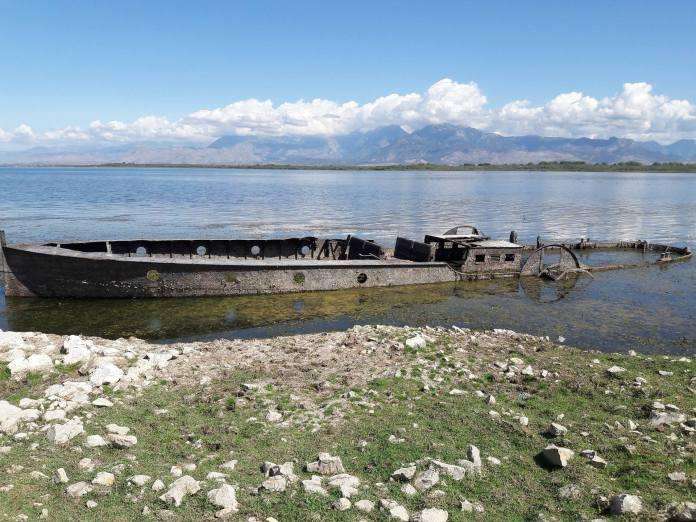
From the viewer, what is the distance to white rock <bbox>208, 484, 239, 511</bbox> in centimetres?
674

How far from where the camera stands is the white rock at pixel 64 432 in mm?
8180

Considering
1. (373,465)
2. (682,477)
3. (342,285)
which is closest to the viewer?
(682,477)

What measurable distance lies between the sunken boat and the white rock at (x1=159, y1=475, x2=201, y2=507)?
17.1 meters

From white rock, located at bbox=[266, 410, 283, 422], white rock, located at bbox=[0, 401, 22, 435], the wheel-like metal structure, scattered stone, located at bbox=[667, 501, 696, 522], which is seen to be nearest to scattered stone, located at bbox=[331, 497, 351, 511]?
white rock, located at bbox=[266, 410, 283, 422]

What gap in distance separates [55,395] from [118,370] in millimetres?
1579

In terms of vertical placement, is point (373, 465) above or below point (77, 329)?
above

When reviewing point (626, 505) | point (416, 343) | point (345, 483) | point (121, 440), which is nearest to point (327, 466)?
point (345, 483)

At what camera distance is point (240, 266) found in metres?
23.9

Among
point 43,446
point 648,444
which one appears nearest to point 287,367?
point 43,446

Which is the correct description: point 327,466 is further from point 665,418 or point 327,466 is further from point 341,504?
point 665,418

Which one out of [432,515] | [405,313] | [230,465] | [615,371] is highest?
[432,515]

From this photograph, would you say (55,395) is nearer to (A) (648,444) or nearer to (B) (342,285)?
(A) (648,444)

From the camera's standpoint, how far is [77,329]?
19.2 m

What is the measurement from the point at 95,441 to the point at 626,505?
26.6 ft
